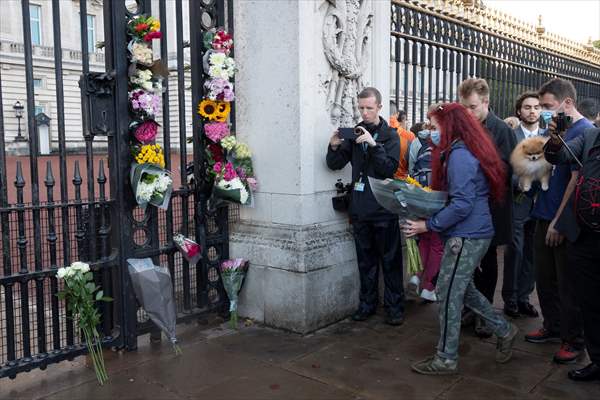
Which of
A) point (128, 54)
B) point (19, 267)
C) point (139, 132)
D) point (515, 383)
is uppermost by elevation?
point (128, 54)

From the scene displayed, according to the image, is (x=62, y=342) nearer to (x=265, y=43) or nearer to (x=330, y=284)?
(x=330, y=284)

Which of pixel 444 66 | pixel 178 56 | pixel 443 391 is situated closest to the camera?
pixel 443 391

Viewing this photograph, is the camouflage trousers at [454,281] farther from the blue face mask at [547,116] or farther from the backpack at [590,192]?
the blue face mask at [547,116]

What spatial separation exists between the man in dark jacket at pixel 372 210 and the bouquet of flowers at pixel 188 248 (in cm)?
137

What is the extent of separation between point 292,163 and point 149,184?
4.05ft

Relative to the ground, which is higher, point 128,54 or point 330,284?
point 128,54

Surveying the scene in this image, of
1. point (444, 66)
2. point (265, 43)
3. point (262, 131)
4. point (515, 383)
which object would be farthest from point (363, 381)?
point (444, 66)

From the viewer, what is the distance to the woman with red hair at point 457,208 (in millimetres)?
3695

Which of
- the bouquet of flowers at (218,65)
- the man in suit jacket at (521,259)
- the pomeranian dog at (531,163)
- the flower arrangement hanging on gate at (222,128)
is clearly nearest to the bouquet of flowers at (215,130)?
the flower arrangement hanging on gate at (222,128)

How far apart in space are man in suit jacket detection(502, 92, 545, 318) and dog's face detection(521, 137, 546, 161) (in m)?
0.96

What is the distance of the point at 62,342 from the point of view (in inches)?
172

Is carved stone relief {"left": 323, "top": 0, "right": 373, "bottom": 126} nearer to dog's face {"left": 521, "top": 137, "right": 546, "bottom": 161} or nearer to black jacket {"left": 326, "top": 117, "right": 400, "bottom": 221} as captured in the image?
black jacket {"left": 326, "top": 117, "right": 400, "bottom": 221}

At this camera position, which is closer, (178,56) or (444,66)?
(178,56)

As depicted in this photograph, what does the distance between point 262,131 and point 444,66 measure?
3.58m
